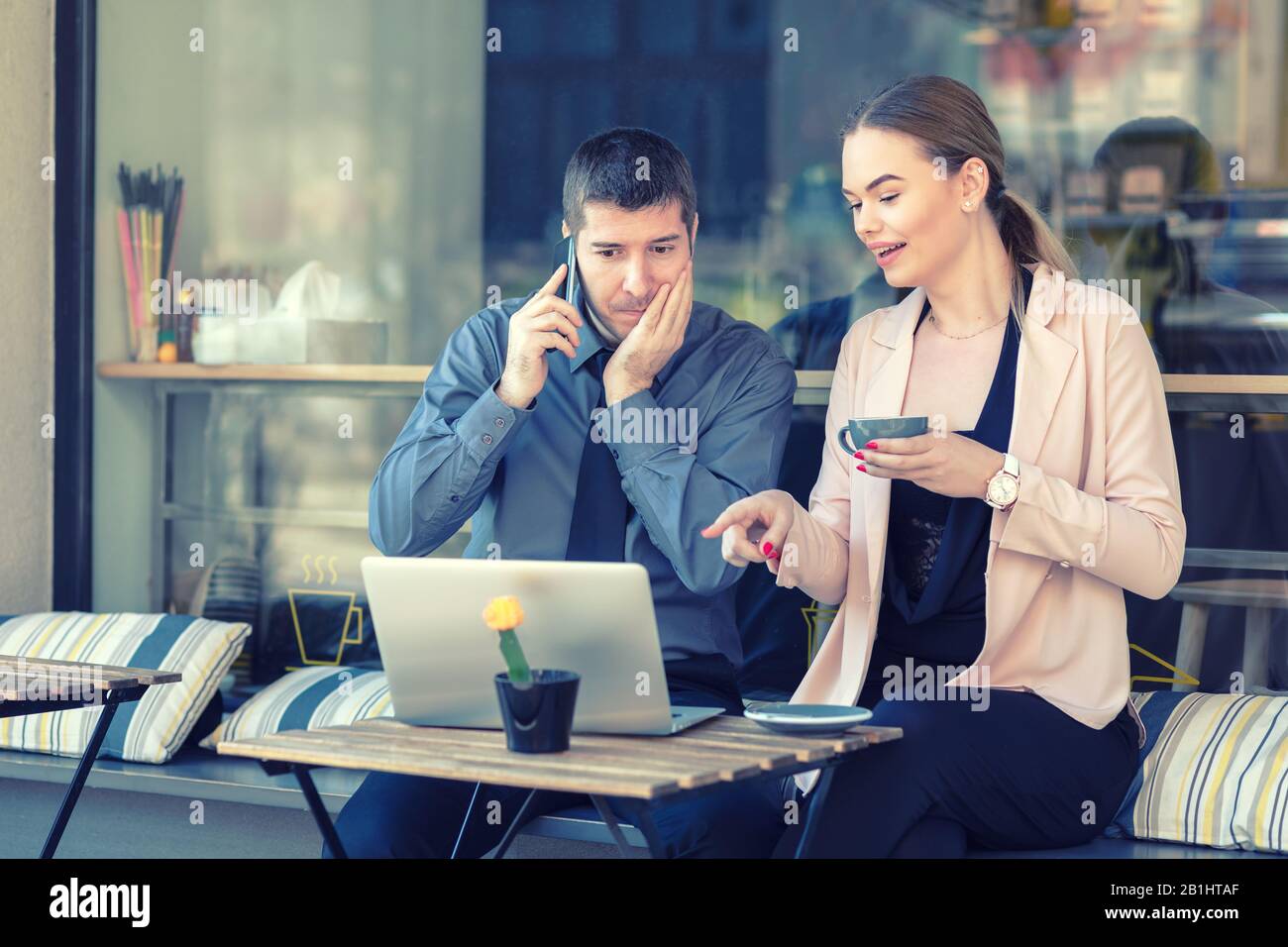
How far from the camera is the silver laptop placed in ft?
5.91

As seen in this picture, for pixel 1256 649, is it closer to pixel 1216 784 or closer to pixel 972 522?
pixel 1216 784

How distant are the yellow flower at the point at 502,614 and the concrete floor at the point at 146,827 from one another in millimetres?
1559

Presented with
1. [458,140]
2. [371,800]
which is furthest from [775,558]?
[458,140]

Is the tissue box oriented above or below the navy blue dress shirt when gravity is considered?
above

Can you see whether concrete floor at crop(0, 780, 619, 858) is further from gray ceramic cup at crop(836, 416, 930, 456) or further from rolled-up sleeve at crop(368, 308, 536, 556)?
gray ceramic cup at crop(836, 416, 930, 456)

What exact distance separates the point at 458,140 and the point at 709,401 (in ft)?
4.97

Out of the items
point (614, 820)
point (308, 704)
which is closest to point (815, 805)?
point (614, 820)

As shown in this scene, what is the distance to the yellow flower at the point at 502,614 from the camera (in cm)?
174

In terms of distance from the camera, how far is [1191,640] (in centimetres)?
310

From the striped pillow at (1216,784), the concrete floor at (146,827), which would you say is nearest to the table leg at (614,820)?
the striped pillow at (1216,784)

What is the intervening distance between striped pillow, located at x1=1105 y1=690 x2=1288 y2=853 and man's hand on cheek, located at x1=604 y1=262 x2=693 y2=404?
1.03 m

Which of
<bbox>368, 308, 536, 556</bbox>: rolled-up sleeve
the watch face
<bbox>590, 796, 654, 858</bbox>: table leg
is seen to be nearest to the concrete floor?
<bbox>368, 308, 536, 556</bbox>: rolled-up sleeve

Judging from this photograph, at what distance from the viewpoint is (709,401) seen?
2648 millimetres

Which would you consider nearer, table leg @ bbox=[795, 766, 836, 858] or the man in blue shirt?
table leg @ bbox=[795, 766, 836, 858]
